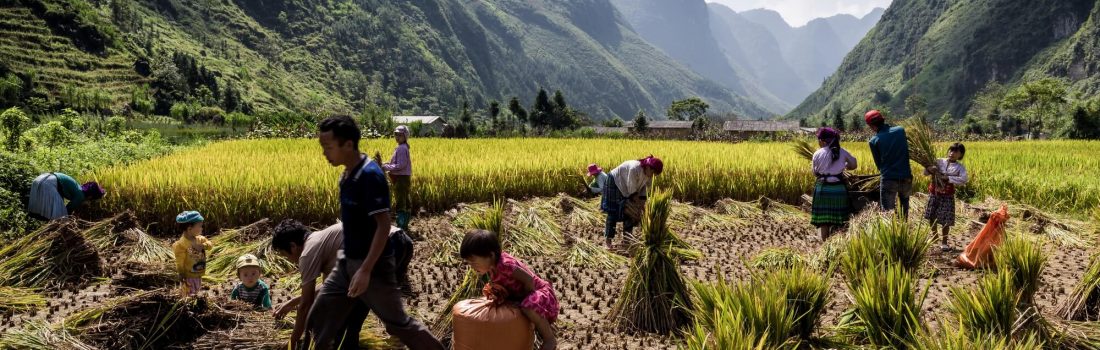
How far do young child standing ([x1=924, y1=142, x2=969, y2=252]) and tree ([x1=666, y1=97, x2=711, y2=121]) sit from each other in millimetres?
96514

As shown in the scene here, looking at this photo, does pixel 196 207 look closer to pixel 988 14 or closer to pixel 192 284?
pixel 192 284

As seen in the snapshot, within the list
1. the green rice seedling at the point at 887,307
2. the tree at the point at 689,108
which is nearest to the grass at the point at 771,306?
the green rice seedling at the point at 887,307

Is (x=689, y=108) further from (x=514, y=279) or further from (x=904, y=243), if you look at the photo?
(x=514, y=279)

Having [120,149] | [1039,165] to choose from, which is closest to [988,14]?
[1039,165]

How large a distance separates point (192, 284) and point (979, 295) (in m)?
5.30

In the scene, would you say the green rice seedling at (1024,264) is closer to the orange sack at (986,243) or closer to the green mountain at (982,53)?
the orange sack at (986,243)

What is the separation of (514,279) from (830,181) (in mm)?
4839

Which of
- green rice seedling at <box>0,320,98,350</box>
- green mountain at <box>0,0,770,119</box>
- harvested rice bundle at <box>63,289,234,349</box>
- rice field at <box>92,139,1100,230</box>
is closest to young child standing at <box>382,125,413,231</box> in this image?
rice field at <box>92,139,1100,230</box>

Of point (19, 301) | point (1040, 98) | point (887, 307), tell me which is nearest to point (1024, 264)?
point (887, 307)

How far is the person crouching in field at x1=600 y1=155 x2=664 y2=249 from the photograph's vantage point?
20.7ft

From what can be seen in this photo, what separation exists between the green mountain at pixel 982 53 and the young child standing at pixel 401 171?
12248 cm

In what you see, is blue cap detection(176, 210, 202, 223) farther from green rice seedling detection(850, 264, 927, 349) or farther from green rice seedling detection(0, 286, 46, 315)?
green rice seedling detection(850, 264, 927, 349)

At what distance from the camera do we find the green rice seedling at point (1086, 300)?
146 inches

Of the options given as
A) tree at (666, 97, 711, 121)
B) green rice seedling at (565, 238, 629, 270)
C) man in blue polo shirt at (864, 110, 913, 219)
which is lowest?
green rice seedling at (565, 238, 629, 270)
